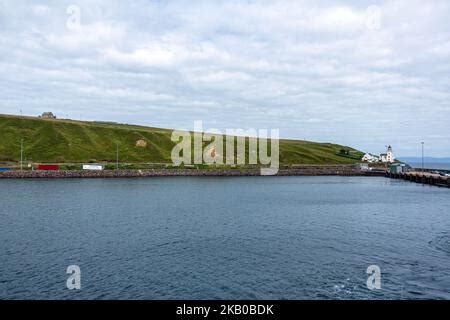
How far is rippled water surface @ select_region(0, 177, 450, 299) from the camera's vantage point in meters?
33.3

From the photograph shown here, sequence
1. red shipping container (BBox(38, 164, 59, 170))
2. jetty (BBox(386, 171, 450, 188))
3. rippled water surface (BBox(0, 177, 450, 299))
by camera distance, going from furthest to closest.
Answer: red shipping container (BBox(38, 164, 59, 170))
jetty (BBox(386, 171, 450, 188))
rippled water surface (BBox(0, 177, 450, 299))

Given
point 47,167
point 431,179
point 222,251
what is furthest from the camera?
point 47,167

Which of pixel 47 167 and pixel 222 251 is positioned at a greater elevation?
pixel 47 167

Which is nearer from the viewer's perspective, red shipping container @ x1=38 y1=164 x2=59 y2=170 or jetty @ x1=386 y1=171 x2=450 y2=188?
jetty @ x1=386 y1=171 x2=450 y2=188

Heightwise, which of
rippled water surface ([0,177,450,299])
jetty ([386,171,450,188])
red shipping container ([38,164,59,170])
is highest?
red shipping container ([38,164,59,170])

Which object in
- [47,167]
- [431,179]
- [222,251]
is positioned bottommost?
[222,251]

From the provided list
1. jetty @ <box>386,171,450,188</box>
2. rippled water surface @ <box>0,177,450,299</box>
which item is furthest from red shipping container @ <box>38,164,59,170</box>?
jetty @ <box>386,171,450,188</box>

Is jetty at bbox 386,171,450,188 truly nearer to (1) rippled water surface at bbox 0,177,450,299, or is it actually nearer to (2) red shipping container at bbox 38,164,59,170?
(1) rippled water surface at bbox 0,177,450,299

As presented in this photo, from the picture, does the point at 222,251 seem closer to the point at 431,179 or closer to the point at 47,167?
the point at 431,179

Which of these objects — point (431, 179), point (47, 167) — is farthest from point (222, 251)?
point (47, 167)

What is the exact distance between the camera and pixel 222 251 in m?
46.2

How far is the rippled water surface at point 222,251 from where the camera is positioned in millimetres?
33344

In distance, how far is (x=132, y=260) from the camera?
42094 mm
